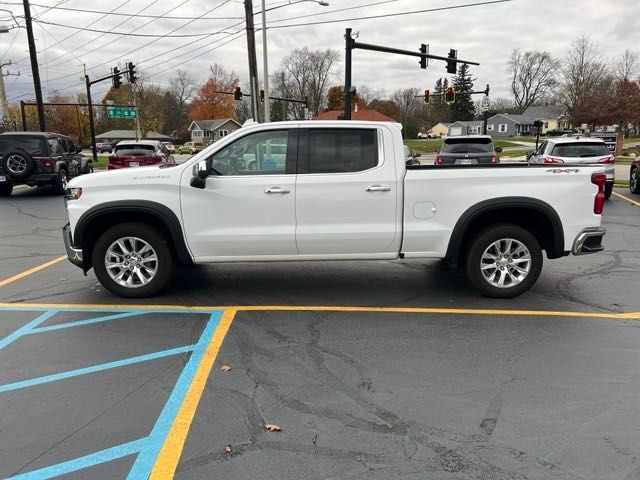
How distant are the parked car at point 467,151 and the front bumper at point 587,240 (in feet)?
26.9

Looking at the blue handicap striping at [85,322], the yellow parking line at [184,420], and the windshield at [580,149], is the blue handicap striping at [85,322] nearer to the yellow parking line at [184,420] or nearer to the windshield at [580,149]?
the yellow parking line at [184,420]

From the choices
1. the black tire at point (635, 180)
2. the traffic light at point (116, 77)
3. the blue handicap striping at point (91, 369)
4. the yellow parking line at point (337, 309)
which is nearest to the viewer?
the blue handicap striping at point (91, 369)

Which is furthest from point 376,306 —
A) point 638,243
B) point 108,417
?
point 638,243

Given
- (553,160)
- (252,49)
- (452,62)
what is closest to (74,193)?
(553,160)

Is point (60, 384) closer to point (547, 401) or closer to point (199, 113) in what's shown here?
point (547, 401)

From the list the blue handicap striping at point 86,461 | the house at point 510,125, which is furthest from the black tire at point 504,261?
the house at point 510,125

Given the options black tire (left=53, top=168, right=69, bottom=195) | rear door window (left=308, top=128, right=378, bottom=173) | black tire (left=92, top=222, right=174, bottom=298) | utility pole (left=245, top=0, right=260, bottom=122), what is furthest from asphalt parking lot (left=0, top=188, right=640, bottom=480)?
utility pole (left=245, top=0, right=260, bottom=122)

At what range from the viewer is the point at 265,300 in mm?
5770

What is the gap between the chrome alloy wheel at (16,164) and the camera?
14.9 m

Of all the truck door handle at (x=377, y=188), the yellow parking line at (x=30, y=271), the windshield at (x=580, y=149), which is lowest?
the yellow parking line at (x=30, y=271)

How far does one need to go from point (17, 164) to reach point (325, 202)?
A: 13.2 meters

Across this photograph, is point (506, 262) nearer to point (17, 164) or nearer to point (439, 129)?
point (17, 164)

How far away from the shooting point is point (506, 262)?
5.70 metres

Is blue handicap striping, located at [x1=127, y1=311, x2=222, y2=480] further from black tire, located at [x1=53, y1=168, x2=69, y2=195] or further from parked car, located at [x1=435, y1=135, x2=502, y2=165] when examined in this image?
Result: black tire, located at [x1=53, y1=168, x2=69, y2=195]
